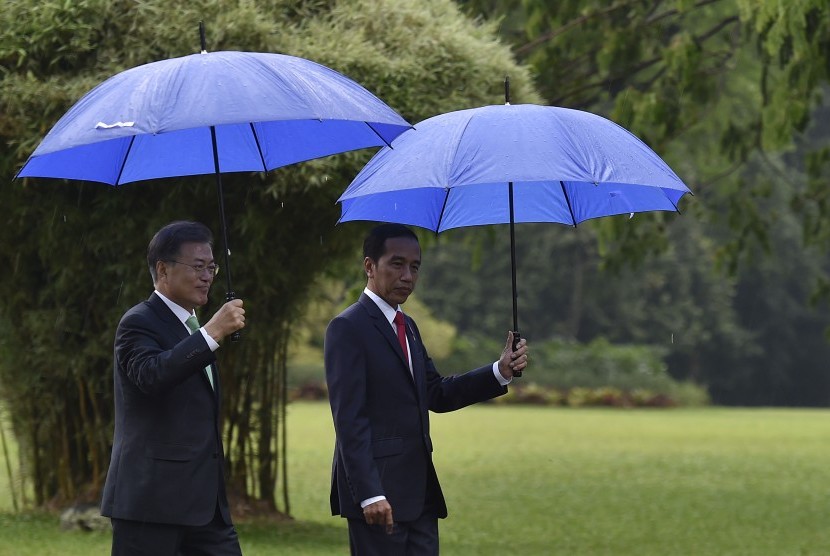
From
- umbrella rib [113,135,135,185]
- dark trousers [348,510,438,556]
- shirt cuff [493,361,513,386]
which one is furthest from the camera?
umbrella rib [113,135,135,185]

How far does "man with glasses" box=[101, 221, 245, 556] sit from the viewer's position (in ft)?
17.4

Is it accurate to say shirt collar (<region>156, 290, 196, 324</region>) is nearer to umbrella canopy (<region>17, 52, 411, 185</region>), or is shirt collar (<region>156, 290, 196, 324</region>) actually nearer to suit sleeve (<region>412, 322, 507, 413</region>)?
umbrella canopy (<region>17, 52, 411, 185</region>)

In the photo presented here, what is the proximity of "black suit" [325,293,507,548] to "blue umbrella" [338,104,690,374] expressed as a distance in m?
0.65

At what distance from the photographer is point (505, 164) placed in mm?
6043

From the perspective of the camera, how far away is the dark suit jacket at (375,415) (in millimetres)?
5695

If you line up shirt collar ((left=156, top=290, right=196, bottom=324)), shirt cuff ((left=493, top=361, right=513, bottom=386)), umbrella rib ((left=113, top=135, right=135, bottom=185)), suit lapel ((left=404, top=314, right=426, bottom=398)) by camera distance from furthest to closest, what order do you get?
1. umbrella rib ((left=113, top=135, right=135, bottom=185))
2. shirt cuff ((left=493, top=361, right=513, bottom=386))
3. suit lapel ((left=404, top=314, right=426, bottom=398))
4. shirt collar ((left=156, top=290, right=196, bottom=324))

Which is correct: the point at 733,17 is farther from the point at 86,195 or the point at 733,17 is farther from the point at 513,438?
the point at 513,438

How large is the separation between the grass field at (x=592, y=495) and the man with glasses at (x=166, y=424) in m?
5.19

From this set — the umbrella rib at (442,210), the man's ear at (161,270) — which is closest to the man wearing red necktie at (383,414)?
the man's ear at (161,270)

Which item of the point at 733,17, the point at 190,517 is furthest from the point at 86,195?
the point at 733,17

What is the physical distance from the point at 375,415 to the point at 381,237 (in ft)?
2.29

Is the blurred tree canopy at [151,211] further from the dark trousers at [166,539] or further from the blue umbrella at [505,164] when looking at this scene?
the dark trousers at [166,539]

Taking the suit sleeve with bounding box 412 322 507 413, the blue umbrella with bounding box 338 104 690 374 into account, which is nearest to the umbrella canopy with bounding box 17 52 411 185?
the blue umbrella with bounding box 338 104 690 374

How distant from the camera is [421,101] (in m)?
10.6
